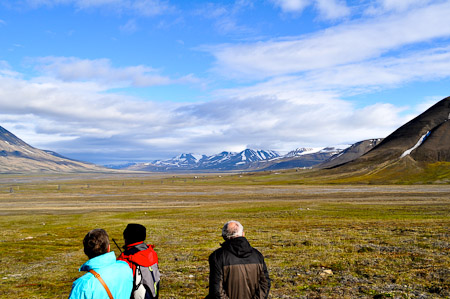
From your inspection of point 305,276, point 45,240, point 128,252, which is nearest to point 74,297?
point 128,252

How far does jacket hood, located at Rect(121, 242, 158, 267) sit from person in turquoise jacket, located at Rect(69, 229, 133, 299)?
0.86 m

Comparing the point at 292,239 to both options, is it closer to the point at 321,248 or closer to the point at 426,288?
the point at 321,248

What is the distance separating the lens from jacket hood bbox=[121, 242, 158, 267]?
695cm

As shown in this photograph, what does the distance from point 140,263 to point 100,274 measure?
144 cm

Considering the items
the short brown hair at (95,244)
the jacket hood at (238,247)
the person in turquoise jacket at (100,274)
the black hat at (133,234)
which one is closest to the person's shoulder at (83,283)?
the person in turquoise jacket at (100,274)

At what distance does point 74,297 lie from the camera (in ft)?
17.4

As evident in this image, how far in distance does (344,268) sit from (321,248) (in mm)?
5188

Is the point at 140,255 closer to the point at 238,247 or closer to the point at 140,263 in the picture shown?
the point at 140,263

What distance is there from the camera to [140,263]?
6.91 m

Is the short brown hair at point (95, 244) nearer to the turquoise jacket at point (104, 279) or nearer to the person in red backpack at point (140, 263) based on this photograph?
the turquoise jacket at point (104, 279)

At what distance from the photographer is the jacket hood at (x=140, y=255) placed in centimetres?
695

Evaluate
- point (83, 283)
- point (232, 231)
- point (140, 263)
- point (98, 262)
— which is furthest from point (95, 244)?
point (232, 231)

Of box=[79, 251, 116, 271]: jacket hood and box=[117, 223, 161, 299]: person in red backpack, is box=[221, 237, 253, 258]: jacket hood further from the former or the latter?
box=[79, 251, 116, 271]: jacket hood

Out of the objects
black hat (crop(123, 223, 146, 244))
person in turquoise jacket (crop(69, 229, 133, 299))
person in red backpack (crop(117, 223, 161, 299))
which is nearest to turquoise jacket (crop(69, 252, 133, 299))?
person in turquoise jacket (crop(69, 229, 133, 299))
